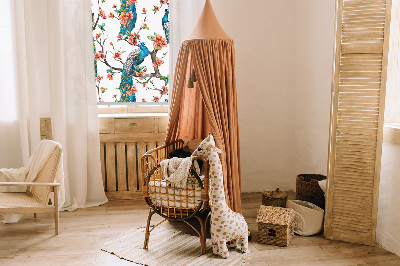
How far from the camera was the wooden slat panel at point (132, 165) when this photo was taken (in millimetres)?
3805

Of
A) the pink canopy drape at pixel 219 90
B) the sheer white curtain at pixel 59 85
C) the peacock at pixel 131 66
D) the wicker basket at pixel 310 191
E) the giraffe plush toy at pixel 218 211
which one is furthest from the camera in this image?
the peacock at pixel 131 66

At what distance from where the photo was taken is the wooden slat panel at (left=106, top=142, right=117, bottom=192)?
12.4 feet

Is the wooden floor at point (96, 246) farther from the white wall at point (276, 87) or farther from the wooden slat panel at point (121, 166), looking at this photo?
the white wall at point (276, 87)

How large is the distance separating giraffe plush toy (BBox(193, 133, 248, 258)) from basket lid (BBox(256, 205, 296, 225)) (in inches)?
12.6

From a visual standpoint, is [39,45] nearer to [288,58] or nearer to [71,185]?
[71,185]

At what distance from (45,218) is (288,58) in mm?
2985

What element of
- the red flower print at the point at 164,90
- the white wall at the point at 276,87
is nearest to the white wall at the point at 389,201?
the white wall at the point at 276,87

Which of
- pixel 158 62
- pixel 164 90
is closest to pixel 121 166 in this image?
pixel 164 90

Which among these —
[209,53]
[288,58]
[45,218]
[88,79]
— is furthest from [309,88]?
[45,218]

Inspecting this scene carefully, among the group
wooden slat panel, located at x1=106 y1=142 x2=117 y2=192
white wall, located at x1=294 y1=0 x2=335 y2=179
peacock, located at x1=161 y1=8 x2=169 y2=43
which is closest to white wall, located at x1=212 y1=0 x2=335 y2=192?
white wall, located at x1=294 y1=0 x2=335 y2=179

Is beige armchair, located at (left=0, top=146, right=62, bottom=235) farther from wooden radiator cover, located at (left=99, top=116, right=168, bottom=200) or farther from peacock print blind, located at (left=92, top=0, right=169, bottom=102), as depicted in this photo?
peacock print blind, located at (left=92, top=0, right=169, bottom=102)

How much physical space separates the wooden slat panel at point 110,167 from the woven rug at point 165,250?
936mm

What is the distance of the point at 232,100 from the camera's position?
2.83 metres

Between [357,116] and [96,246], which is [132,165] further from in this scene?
[357,116]
